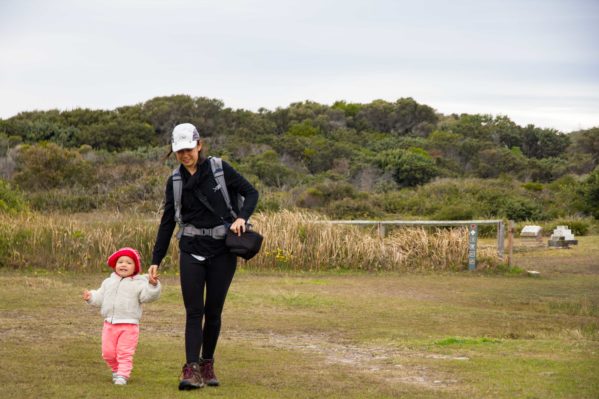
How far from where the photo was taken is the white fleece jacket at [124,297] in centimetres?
780

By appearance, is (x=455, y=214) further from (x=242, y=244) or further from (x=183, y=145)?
(x=183, y=145)

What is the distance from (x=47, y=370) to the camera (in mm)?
8312

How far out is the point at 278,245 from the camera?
70.2 ft

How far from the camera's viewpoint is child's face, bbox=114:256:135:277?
7.86 m

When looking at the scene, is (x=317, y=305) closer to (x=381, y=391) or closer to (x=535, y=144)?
(x=381, y=391)

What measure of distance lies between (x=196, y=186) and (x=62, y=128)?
56247 millimetres

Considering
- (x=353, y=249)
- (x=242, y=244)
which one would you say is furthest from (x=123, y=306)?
(x=353, y=249)

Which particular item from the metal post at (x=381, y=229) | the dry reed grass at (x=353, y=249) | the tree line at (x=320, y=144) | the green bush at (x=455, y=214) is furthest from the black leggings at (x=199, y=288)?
the tree line at (x=320, y=144)

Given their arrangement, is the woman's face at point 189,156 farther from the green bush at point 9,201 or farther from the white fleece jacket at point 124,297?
the green bush at point 9,201

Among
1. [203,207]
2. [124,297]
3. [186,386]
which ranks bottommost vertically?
[186,386]

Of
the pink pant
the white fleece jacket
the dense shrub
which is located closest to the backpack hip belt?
the white fleece jacket

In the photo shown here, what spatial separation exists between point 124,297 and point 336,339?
155 inches

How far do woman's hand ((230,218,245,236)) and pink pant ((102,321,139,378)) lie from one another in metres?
1.17

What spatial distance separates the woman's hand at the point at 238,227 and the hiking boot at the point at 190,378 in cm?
103
